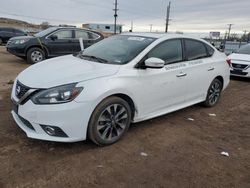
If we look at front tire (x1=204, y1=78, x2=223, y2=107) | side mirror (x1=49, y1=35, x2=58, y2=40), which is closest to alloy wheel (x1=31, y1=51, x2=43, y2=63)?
side mirror (x1=49, y1=35, x2=58, y2=40)

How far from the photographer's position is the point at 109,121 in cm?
361

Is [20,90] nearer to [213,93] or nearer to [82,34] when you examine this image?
[213,93]

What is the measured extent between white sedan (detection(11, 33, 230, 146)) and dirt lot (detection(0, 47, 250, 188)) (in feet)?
0.89

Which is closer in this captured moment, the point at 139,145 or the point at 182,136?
the point at 139,145

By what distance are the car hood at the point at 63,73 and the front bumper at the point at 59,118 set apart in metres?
0.30

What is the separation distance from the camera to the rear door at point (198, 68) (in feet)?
A: 15.7

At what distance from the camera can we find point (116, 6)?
4819cm

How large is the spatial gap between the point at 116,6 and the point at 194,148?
157 ft

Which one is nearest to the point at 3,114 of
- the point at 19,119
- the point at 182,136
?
the point at 19,119

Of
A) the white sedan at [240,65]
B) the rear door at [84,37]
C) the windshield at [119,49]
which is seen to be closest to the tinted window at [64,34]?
the rear door at [84,37]

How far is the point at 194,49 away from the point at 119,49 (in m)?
1.66

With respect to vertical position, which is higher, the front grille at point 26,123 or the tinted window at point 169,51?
the tinted window at point 169,51

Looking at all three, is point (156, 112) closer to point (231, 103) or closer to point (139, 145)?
point (139, 145)

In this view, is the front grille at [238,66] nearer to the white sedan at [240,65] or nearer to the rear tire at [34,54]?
the white sedan at [240,65]
